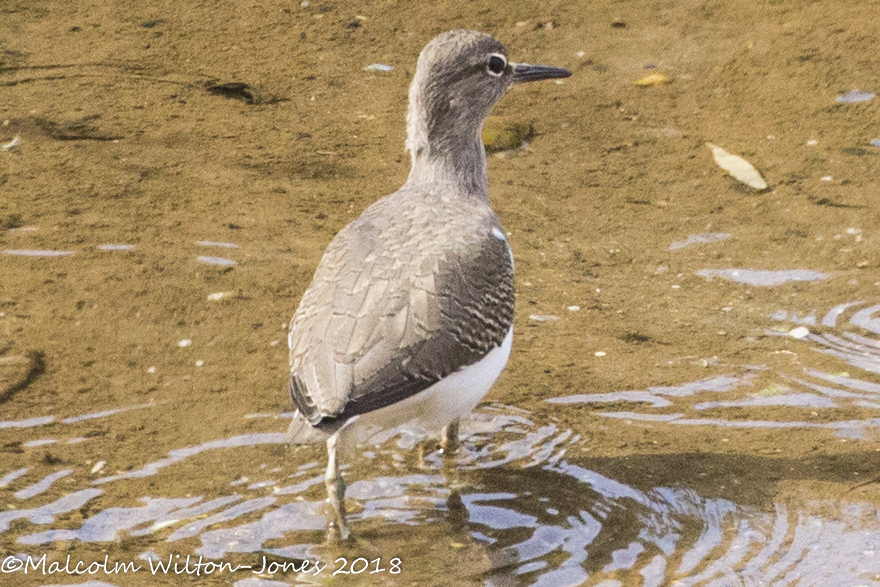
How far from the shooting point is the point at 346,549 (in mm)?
5020

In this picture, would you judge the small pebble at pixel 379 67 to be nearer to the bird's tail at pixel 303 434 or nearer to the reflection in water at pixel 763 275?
the reflection in water at pixel 763 275

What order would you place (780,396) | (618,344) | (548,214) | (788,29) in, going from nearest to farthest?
(780,396), (618,344), (548,214), (788,29)

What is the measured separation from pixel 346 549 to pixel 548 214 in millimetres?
3087

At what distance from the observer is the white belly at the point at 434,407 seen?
4.89 meters

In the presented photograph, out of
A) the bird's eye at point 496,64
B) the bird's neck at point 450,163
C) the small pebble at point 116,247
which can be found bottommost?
the small pebble at point 116,247

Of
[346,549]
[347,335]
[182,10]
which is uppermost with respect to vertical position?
[182,10]

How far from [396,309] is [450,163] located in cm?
126

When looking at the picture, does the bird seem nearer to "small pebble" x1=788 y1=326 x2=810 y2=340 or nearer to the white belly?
the white belly

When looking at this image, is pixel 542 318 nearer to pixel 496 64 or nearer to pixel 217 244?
pixel 496 64

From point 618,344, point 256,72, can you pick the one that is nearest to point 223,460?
point 618,344

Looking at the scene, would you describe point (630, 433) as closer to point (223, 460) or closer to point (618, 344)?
point (618, 344)

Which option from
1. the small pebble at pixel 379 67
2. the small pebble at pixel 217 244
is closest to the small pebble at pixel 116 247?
the small pebble at pixel 217 244

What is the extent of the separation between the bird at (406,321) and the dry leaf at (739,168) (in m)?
2.47

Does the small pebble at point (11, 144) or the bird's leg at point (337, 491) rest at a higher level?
the small pebble at point (11, 144)
